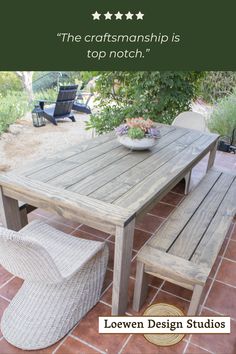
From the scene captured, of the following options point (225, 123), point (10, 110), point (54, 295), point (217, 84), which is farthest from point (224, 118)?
point (10, 110)

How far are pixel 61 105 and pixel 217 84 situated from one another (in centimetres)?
349

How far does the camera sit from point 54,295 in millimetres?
1531

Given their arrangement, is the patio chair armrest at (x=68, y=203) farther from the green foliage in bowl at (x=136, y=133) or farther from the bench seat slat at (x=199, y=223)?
the green foliage in bowl at (x=136, y=133)

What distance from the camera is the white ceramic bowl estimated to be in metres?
2.12

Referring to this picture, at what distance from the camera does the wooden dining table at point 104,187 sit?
1.41 meters

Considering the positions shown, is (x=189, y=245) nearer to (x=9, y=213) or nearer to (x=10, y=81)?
(x=9, y=213)

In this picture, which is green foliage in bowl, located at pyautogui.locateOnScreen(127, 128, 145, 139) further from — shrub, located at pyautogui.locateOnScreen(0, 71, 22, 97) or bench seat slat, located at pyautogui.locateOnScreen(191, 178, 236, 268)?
shrub, located at pyautogui.locateOnScreen(0, 71, 22, 97)

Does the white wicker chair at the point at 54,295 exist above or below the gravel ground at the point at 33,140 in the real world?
above
